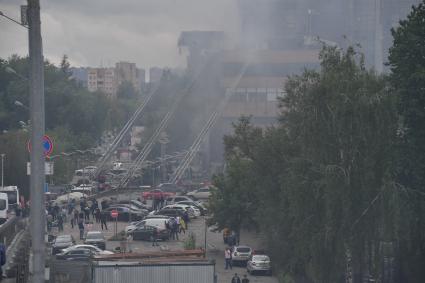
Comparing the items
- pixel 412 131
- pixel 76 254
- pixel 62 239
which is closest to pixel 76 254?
pixel 76 254

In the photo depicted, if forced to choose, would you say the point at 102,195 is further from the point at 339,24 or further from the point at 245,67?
the point at 339,24

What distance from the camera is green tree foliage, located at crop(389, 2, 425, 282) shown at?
2403 cm

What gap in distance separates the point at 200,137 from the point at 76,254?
44469mm

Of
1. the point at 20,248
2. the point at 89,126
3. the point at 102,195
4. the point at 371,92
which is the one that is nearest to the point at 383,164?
the point at 371,92

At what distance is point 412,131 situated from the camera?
25.1 m

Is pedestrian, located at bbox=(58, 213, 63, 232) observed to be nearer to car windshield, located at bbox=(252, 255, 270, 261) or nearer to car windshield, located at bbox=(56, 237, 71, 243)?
car windshield, located at bbox=(56, 237, 71, 243)

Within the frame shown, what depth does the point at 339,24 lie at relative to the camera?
11494cm

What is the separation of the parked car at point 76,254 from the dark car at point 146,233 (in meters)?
6.89

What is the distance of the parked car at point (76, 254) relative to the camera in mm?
26875

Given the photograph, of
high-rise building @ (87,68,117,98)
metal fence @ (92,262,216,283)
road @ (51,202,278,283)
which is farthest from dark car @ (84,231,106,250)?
high-rise building @ (87,68,117,98)

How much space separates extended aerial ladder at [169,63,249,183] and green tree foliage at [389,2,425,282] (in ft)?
131

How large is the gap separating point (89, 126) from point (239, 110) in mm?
21680

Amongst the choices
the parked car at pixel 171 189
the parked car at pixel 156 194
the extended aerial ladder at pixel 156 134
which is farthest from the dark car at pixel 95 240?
the extended aerial ladder at pixel 156 134

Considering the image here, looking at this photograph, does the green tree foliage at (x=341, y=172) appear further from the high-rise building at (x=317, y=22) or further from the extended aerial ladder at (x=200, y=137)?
the high-rise building at (x=317, y=22)
